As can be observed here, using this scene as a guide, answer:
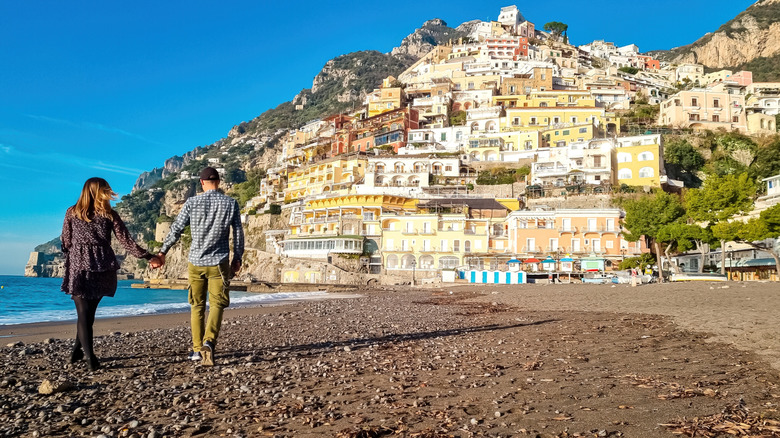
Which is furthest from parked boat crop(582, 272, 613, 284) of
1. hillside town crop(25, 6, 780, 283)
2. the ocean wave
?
the ocean wave

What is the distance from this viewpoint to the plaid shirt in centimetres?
564

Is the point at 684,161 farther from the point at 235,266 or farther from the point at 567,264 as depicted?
the point at 235,266

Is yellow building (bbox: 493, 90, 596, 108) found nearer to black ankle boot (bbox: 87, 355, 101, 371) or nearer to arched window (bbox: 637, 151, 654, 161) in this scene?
arched window (bbox: 637, 151, 654, 161)

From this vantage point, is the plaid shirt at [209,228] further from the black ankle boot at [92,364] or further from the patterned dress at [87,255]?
the black ankle boot at [92,364]

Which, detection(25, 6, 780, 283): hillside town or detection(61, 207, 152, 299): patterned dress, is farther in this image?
detection(25, 6, 780, 283): hillside town

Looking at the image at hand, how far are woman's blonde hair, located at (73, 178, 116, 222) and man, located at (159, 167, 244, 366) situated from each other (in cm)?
77

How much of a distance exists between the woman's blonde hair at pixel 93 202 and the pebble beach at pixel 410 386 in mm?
1707

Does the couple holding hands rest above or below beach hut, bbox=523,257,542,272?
above

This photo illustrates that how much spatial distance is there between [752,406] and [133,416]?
15.0 feet

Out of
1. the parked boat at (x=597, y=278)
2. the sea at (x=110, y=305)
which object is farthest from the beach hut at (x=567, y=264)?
the sea at (x=110, y=305)

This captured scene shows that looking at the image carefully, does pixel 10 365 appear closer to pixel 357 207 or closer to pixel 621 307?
pixel 621 307

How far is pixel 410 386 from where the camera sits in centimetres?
458

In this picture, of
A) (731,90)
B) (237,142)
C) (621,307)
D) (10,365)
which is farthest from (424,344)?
(237,142)

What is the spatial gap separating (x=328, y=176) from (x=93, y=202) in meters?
55.4
